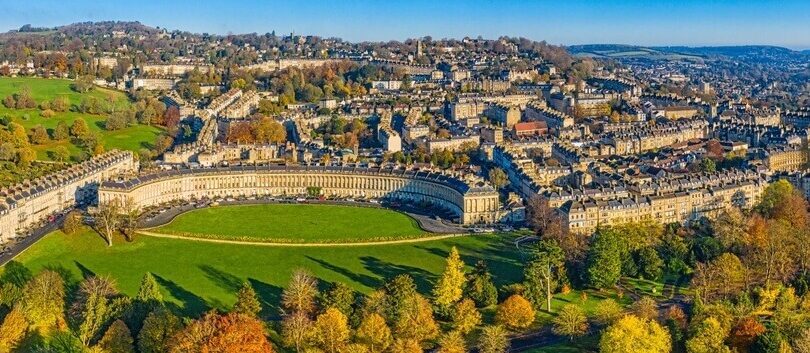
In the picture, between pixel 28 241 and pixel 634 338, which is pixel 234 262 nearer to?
pixel 28 241

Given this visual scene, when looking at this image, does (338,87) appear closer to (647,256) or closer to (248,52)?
(248,52)

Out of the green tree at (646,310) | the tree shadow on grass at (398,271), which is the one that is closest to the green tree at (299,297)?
the tree shadow on grass at (398,271)

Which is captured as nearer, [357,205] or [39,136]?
[357,205]

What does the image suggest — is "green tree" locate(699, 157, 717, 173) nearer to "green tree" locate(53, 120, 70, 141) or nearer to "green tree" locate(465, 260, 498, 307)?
"green tree" locate(465, 260, 498, 307)

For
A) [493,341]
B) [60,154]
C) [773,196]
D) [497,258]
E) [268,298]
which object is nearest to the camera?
[493,341]

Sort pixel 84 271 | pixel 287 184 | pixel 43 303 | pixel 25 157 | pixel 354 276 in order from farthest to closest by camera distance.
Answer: pixel 25 157 → pixel 287 184 → pixel 84 271 → pixel 354 276 → pixel 43 303

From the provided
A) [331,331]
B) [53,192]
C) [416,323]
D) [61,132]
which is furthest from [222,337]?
[61,132]

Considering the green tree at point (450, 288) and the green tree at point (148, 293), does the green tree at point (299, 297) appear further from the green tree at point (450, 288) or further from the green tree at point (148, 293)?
the green tree at point (450, 288)
